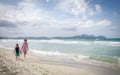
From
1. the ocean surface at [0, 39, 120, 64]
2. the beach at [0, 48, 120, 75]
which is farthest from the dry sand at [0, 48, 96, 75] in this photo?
the ocean surface at [0, 39, 120, 64]

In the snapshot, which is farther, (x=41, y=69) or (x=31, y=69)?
(x=41, y=69)

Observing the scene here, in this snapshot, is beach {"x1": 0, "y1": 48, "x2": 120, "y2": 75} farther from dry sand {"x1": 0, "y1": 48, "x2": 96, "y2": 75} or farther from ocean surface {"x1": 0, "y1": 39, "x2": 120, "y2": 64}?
ocean surface {"x1": 0, "y1": 39, "x2": 120, "y2": 64}

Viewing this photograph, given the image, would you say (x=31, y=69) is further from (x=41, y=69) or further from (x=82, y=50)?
(x=82, y=50)

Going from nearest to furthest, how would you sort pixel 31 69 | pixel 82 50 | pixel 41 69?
1. pixel 31 69
2. pixel 41 69
3. pixel 82 50

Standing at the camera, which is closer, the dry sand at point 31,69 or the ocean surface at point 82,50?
the dry sand at point 31,69

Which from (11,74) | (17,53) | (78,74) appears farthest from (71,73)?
(17,53)

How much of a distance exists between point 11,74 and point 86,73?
2.96 metres

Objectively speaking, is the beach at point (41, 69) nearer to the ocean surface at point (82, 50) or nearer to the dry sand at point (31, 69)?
the dry sand at point (31, 69)

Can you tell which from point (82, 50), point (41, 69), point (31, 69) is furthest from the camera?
point (82, 50)

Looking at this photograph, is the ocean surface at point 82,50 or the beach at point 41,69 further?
the ocean surface at point 82,50

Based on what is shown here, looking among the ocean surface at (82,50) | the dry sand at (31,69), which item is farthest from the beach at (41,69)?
the ocean surface at (82,50)

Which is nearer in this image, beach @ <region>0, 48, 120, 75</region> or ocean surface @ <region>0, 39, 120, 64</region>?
beach @ <region>0, 48, 120, 75</region>

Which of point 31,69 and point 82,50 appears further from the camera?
point 82,50

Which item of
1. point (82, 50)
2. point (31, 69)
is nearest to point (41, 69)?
point (31, 69)
